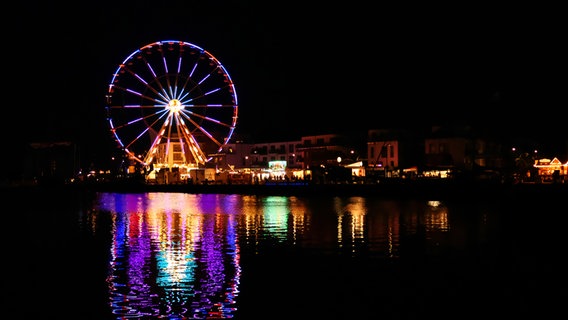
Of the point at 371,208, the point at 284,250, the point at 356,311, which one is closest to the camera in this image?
the point at 356,311

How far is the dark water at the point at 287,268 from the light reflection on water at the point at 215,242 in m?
0.04

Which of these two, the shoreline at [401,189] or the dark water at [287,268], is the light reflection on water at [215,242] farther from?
the shoreline at [401,189]

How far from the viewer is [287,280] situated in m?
13.4

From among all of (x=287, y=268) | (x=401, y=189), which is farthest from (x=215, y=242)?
(x=401, y=189)

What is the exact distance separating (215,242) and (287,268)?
5.00 metres

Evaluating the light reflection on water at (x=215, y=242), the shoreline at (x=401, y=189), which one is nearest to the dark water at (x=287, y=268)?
the light reflection on water at (x=215, y=242)

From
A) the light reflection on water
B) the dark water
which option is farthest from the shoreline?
the dark water

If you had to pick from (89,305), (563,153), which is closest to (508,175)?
(563,153)

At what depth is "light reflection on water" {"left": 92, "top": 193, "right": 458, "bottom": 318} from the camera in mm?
11617

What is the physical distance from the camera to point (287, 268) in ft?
48.3

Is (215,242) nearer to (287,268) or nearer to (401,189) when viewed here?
(287,268)

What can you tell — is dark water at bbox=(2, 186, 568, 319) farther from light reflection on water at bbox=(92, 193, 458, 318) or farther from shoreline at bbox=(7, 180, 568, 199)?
shoreline at bbox=(7, 180, 568, 199)

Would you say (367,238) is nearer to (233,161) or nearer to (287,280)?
(287,280)

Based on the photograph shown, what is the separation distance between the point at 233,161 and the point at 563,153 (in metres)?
33.6
